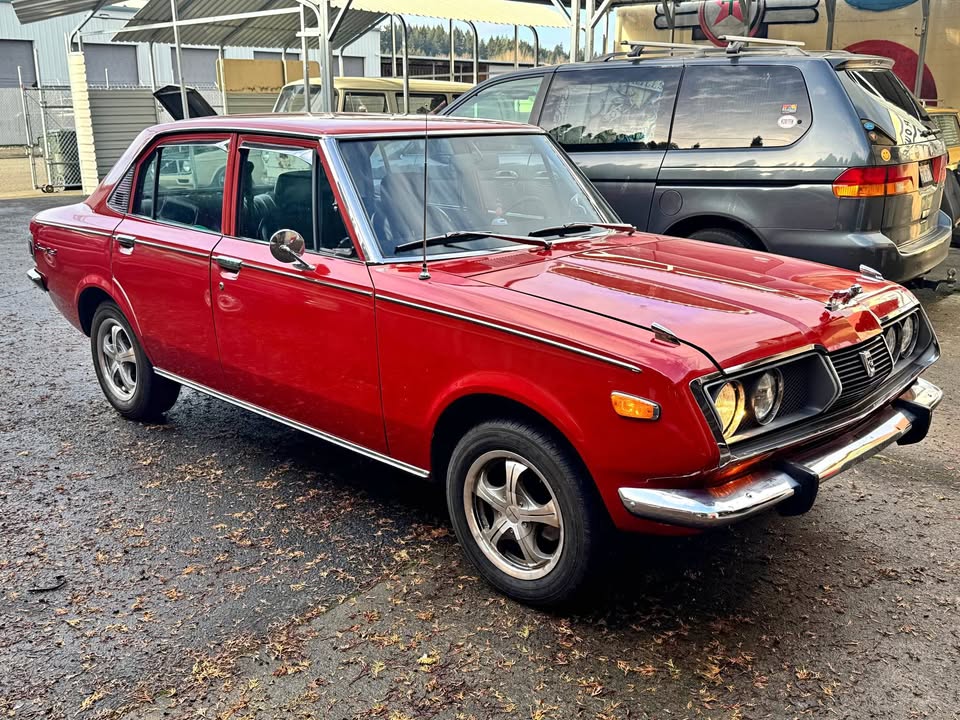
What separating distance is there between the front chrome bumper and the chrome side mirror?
1767 millimetres

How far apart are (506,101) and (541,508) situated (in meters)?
5.37

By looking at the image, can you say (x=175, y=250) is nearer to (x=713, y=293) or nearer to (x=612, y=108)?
(x=713, y=293)

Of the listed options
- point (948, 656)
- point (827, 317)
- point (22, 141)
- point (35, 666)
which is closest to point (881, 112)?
point (827, 317)

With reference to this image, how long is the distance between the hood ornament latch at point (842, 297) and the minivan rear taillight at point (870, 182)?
2738 millimetres

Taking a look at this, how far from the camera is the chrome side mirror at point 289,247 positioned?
156 inches

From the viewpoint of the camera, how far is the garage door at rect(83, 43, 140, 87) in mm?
37188

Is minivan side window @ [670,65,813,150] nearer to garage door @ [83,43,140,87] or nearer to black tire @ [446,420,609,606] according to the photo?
black tire @ [446,420,609,606]

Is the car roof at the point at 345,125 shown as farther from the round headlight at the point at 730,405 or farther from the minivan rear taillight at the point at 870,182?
the minivan rear taillight at the point at 870,182

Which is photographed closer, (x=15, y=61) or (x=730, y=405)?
(x=730, y=405)

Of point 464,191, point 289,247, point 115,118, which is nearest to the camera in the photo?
point 289,247

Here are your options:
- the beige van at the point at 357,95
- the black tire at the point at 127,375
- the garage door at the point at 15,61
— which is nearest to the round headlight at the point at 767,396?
the black tire at the point at 127,375

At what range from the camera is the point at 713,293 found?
141 inches

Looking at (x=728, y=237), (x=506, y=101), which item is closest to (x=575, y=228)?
(x=728, y=237)

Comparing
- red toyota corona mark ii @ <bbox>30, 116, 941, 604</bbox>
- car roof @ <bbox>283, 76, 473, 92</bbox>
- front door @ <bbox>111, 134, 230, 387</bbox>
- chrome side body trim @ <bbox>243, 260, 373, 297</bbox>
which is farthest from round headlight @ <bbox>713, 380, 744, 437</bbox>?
car roof @ <bbox>283, 76, 473, 92</bbox>
